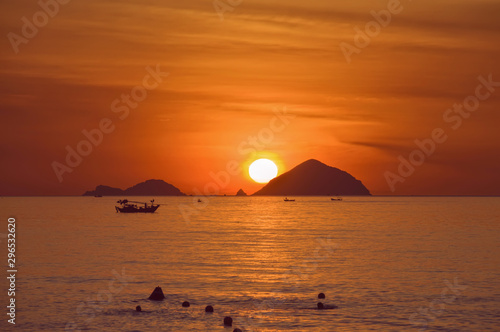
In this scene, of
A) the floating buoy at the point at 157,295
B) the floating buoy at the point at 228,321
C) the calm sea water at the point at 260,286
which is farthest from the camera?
the floating buoy at the point at 157,295

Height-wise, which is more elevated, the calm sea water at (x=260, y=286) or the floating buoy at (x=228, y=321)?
the calm sea water at (x=260, y=286)

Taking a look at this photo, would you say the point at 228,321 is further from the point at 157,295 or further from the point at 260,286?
the point at 260,286

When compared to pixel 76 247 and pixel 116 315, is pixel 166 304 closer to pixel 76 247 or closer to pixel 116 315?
pixel 116 315

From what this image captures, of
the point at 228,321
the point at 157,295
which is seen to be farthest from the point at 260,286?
the point at 228,321

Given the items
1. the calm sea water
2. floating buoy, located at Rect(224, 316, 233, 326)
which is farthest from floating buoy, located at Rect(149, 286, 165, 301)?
floating buoy, located at Rect(224, 316, 233, 326)

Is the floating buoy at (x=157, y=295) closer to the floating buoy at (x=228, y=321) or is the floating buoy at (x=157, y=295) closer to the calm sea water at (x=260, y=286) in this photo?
the calm sea water at (x=260, y=286)

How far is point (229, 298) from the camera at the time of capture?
43.5 metres

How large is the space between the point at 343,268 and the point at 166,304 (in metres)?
24.2

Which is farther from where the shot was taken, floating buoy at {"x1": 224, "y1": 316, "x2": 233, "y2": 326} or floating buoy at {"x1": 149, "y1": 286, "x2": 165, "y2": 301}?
floating buoy at {"x1": 149, "y1": 286, "x2": 165, "y2": 301}

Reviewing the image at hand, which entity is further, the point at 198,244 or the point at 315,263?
the point at 198,244

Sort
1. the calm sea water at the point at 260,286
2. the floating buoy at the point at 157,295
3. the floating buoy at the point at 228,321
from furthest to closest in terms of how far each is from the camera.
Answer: the floating buoy at the point at 157,295 < the calm sea water at the point at 260,286 < the floating buoy at the point at 228,321

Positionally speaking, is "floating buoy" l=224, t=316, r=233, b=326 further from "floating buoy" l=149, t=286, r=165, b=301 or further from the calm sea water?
"floating buoy" l=149, t=286, r=165, b=301

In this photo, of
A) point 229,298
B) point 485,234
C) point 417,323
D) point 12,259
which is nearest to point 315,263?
point 229,298

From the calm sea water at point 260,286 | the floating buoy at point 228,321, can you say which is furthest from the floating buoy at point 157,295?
the floating buoy at point 228,321
